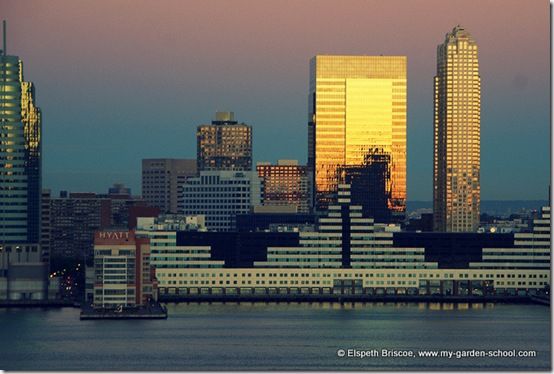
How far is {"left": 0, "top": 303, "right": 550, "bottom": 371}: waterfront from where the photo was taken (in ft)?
190

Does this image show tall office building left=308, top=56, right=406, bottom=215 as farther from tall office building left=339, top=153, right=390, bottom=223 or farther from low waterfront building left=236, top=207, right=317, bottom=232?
low waterfront building left=236, top=207, right=317, bottom=232

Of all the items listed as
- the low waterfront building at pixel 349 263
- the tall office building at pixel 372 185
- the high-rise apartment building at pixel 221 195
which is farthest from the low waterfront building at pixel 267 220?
the low waterfront building at pixel 349 263

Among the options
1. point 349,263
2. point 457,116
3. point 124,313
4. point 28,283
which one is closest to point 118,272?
point 124,313

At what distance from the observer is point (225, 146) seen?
149125mm

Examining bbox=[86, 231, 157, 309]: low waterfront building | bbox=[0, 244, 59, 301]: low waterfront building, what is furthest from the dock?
bbox=[0, 244, 59, 301]: low waterfront building

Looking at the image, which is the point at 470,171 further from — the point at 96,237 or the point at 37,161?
the point at 96,237

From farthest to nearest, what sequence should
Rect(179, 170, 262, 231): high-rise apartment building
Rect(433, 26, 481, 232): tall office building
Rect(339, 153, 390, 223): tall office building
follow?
Rect(179, 170, 262, 231): high-rise apartment building → Rect(433, 26, 481, 232): tall office building → Rect(339, 153, 390, 223): tall office building

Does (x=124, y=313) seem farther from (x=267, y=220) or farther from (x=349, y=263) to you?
(x=267, y=220)

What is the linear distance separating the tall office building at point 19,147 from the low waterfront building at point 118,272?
75.7 feet

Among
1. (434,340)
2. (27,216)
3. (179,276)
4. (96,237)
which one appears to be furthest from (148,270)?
(27,216)

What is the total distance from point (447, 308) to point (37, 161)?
2863 centimetres

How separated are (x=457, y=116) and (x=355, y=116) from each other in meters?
9.83

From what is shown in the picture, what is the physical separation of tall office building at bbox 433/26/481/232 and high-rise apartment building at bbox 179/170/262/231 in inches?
473

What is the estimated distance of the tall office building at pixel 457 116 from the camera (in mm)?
136250
